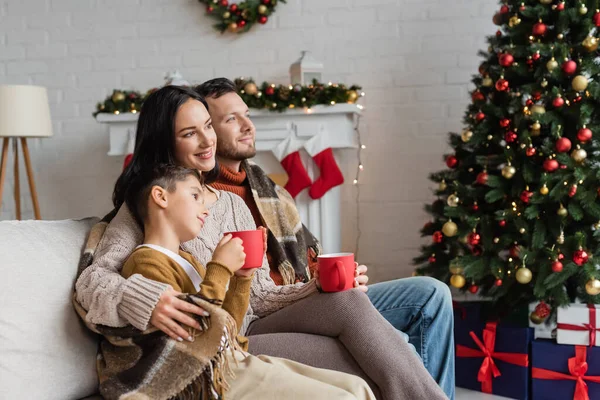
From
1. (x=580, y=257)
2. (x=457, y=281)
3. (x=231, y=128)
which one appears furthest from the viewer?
(x=457, y=281)

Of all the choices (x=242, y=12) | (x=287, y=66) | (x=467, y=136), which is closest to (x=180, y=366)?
(x=467, y=136)

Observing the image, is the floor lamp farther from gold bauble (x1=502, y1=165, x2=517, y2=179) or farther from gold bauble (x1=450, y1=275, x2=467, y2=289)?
gold bauble (x1=502, y1=165, x2=517, y2=179)

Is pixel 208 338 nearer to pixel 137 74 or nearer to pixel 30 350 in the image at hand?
pixel 30 350

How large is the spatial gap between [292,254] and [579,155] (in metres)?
1.16

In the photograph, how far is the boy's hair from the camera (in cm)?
157

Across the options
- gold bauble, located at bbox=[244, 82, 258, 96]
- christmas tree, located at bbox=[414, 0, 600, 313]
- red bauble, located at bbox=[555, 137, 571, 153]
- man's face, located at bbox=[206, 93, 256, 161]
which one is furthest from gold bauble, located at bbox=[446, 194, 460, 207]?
gold bauble, located at bbox=[244, 82, 258, 96]

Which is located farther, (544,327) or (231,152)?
(544,327)

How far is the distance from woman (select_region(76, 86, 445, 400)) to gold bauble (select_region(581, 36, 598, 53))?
1464mm

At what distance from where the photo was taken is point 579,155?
2562mm

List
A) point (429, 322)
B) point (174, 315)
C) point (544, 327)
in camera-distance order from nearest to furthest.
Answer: point (174, 315) → point (429, 322) → point (544, 327)

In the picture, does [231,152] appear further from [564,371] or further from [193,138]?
[564,371]

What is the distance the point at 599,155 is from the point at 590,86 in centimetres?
26

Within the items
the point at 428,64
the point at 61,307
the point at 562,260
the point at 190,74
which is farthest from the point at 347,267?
the point at 190,74

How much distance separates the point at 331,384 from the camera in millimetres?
1438
